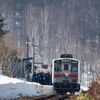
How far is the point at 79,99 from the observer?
18406 mm

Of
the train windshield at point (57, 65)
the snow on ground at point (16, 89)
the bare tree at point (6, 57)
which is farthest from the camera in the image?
the bare tree at point (6, 57)

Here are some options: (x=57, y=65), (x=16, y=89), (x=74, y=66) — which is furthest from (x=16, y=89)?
(x=74, y=66)

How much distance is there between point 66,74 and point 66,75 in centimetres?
8

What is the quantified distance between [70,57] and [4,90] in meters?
11.0

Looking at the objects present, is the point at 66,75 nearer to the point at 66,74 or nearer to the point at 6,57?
the point at 66,74

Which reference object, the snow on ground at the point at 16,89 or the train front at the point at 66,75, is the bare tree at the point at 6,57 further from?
the snow on ground at the point at 16,89

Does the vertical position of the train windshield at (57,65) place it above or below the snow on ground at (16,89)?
above

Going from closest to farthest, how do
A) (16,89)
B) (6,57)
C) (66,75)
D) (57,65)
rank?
(16,89), (66,75), (57,65), (6,57)

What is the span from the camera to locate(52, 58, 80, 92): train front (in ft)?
95.8

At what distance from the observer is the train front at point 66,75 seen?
2920 centimetres

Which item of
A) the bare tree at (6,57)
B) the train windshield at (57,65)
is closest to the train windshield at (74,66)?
the train windshield at (57,65)

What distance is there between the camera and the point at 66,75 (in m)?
29.2

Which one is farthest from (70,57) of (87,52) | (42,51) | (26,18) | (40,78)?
(26,18)

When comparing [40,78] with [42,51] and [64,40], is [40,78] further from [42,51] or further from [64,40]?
[64,40]
